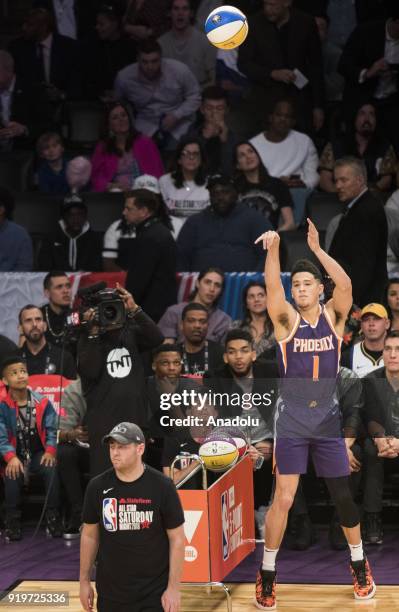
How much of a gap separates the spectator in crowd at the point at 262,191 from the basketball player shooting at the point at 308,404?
11.6 feet

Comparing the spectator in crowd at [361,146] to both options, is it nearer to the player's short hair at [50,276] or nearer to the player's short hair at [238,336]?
the player's short hair at [50,276]

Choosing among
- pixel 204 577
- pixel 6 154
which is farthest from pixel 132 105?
pixel 204 577

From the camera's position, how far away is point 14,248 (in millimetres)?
11312

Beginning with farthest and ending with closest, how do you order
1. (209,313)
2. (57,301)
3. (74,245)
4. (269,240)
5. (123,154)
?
(123,154)
(74,245)
(57,301)
(209,313)
(269,240)

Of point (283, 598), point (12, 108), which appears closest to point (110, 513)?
point (283, 598)

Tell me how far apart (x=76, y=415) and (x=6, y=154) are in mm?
4523

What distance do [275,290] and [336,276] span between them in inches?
15.4

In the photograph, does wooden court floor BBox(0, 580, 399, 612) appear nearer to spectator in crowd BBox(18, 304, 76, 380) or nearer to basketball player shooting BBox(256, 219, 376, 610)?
basketball player shooting BBox(256, 219, 376, 610)

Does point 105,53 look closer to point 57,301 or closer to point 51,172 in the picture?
point 51,172

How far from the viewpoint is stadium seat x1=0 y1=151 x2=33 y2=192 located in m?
12.9

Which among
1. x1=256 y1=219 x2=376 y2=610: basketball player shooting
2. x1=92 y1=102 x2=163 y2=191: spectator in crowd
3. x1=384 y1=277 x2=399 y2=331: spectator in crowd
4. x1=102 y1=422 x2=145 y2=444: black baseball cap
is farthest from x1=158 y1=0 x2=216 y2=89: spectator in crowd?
x1=102 y1=422 x2=145 y2=444: black baseball cap

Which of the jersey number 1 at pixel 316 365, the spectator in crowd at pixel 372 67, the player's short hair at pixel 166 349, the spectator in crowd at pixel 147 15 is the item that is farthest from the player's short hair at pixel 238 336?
the spectator in crowd at pixel 147 15

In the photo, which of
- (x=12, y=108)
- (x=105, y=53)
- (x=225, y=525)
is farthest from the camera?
(x=105, y=53)

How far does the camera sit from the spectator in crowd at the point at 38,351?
10086mm
